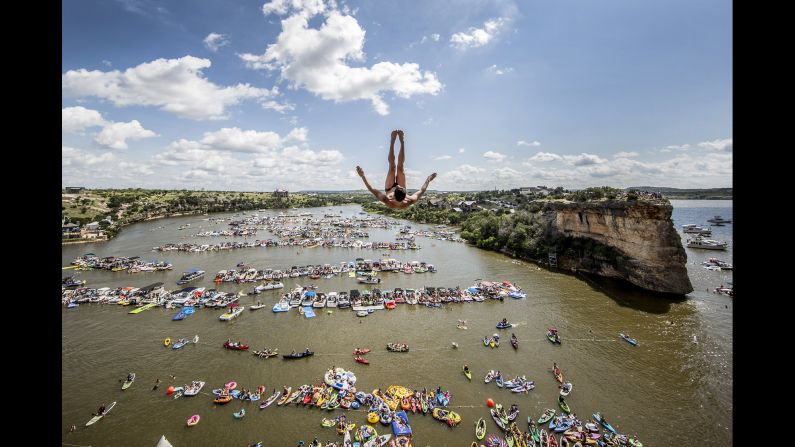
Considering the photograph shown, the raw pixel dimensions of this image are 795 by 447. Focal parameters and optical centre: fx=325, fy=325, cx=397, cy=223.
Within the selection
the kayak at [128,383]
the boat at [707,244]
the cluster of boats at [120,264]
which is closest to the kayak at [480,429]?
the kayak at [128,383]

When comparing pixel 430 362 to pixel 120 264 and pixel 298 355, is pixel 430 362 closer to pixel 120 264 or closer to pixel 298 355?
pixel 298 355

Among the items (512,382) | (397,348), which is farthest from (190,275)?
(512,382)

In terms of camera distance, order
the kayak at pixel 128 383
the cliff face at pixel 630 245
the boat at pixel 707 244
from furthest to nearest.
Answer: the boat at pixel 707 244 → the cliff face at pixel 630 245 → the kayak at pixel 128 383

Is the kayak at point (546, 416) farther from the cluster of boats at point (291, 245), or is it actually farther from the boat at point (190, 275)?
the cluster of boats at point (291, 245)

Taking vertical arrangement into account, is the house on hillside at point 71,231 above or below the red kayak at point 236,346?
above

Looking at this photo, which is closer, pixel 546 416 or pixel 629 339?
pixel 546 416
